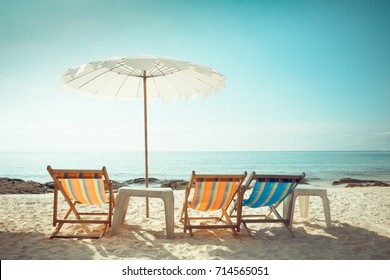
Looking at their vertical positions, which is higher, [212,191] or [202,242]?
[212,191]

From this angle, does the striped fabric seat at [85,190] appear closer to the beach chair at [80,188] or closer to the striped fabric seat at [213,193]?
the beach chair at [80,188]

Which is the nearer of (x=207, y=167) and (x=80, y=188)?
(x=80, y=188)

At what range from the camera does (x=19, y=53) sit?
620 cm

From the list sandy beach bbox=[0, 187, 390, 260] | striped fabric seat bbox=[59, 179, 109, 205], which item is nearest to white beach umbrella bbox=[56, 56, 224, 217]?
striped fabric seat bbox=[59, 179, 109, 205]

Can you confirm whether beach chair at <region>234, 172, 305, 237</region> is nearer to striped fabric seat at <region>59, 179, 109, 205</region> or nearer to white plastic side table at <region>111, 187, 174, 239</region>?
white plastic side table at <region>111, 187, 174, 239</region>

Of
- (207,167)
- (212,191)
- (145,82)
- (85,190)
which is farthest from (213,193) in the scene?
(207,167)

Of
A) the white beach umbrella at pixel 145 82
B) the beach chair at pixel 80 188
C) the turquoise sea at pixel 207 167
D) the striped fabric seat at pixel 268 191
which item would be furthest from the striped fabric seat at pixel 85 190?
the turquoise sea at pixel 207 167

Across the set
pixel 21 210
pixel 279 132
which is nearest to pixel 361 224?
pixel 21 210

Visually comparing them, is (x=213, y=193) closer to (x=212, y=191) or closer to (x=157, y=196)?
(x=212, y=191)

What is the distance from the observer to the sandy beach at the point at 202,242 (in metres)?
2.82

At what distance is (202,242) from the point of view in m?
3.29

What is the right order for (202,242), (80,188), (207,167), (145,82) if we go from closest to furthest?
(202,242)
(80,188)
(145,82)
(207,167)

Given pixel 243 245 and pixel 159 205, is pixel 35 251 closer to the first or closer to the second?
pixel 243 245

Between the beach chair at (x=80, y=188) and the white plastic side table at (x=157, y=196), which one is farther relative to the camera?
the white plastic side table at (x=157, y=196)
